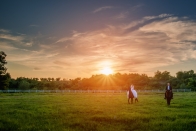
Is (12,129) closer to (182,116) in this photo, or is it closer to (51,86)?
(182,116)

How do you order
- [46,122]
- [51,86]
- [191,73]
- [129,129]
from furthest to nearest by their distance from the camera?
[191,73], [51,86], [46,122], [129,129]

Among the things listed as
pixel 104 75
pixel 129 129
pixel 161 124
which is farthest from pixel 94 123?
pixel 104 75

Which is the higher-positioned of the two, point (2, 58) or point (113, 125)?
point (2, 58)

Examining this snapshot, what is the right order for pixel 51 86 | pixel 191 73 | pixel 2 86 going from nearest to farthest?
pixel 2 86 → pixel 51 86 → pixel 191 73

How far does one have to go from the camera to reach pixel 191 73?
139375 mm

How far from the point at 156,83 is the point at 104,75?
137ft

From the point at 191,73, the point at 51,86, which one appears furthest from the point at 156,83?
the point at 51,86

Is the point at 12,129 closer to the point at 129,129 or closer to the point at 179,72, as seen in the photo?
the point at 129,129

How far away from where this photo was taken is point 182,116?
16688 mm

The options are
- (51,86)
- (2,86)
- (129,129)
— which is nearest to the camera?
(129,129)

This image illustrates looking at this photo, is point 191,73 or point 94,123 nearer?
point 94,123

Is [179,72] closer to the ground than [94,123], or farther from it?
farther from it

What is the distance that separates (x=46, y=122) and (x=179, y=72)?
143796mm

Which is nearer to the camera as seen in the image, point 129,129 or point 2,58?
point 129,129
